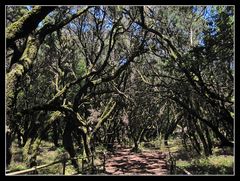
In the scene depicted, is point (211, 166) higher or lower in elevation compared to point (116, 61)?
lower

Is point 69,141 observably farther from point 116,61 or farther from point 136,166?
point 116,61

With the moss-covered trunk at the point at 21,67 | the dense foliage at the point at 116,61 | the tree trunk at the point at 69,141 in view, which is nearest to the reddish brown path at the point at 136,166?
the dense foliage at the point at 116,61

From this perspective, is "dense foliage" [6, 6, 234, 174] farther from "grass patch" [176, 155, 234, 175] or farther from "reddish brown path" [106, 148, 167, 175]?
"reddish brown path" [106, 148, 167, 175]

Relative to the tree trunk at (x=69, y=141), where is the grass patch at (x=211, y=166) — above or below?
below

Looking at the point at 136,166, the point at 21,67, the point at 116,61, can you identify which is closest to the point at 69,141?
the point at 136,166

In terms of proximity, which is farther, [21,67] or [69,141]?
[69,141]

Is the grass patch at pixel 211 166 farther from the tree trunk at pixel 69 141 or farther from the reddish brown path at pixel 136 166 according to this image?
the tree trunk at pixel 69 141

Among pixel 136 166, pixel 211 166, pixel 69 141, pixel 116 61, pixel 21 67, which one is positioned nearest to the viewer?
pixel 21 67

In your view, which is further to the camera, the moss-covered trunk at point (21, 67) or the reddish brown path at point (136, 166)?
the reddish brown path at point (136, 166)

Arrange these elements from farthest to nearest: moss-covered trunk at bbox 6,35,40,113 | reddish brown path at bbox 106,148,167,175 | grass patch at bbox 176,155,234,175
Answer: reddish brown path at bbox 106,148,167,175
grass patch at bbox 176,155,234,175
moss-covered trunk at bbox 6,35,40,113

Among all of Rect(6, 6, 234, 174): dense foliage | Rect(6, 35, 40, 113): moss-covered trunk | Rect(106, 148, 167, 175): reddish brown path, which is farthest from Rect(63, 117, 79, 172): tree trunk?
Rect(6, 35, 40, 113): moss-covered trunk

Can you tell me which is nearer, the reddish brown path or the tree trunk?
the reddish brown path
